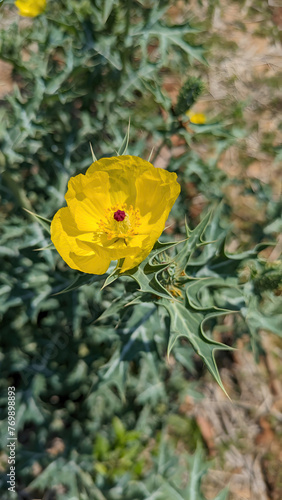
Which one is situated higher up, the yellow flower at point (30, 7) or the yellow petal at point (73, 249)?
the yellow flower at point (30, 7)

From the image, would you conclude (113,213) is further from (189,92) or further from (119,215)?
(189,92)

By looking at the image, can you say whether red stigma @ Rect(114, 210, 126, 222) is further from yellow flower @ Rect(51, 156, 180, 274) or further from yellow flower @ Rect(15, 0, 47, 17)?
yellow flower @ Rect(15, 0, 47, 17)

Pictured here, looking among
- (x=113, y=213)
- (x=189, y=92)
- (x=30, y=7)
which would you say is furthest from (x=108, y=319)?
(x=30, y=7)

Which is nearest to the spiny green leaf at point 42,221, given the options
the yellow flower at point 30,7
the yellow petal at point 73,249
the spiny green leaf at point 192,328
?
the yellow petal at point 73,249

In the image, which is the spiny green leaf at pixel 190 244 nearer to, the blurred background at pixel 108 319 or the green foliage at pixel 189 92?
the blurred background at pixel 108 319

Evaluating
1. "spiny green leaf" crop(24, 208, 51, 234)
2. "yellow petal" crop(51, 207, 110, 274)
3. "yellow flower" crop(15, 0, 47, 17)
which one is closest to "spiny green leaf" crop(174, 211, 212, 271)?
"yellow petal" crop(51, 207, 110, 274)

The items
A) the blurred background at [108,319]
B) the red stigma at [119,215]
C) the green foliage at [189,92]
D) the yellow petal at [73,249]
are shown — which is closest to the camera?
the yellow petal at [73,249]

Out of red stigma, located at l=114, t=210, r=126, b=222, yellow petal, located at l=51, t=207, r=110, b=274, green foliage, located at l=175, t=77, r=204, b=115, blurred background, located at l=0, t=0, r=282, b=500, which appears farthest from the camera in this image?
blurred background, located at l=0, t=0, r=282, b=500

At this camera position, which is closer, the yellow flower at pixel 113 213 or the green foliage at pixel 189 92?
the yellow flower at pixel 113 213

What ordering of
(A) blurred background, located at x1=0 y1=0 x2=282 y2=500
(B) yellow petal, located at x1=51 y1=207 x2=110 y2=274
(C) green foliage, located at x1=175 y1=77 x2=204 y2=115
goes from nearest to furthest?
(B) yellow petal, located at x1=51 y1=207 x2=110 y2=274
(C) green foliage, located at x1=175 y1=77 x2=204 y2=115
(A) blurred background, located at x1=0 y1=0 x2=282 y2=500
